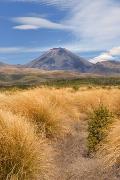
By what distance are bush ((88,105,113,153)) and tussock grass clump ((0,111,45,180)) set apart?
278cm

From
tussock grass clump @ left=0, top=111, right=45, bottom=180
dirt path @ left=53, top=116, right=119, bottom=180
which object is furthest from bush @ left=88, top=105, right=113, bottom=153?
tussock grass clump @ left=0, top=111, right=45, bottom=180

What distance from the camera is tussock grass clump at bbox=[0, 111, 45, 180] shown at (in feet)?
21.3

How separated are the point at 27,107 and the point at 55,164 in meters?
3.21

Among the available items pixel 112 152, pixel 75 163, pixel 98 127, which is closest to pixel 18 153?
pixel 112 152

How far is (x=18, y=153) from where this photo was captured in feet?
22.0

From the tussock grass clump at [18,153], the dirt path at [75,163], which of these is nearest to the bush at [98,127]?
the dirt path at [75,163]

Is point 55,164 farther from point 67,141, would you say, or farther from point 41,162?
point 67,141

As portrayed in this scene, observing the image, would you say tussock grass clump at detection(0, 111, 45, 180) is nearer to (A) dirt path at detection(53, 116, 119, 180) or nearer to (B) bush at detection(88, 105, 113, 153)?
(A) dirt path at detection(53, 116, 119, 180)

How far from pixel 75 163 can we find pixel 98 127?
6.34 ft

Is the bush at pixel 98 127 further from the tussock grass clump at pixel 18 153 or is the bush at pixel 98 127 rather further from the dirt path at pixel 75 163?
the tussock grass clump at pixel 18 153

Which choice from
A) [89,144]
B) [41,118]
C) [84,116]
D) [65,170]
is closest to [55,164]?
[65,170]

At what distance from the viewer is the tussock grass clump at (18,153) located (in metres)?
6.49

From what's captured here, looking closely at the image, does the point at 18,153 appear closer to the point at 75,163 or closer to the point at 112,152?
the point at 112,152

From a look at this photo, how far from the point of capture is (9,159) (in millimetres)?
6621
